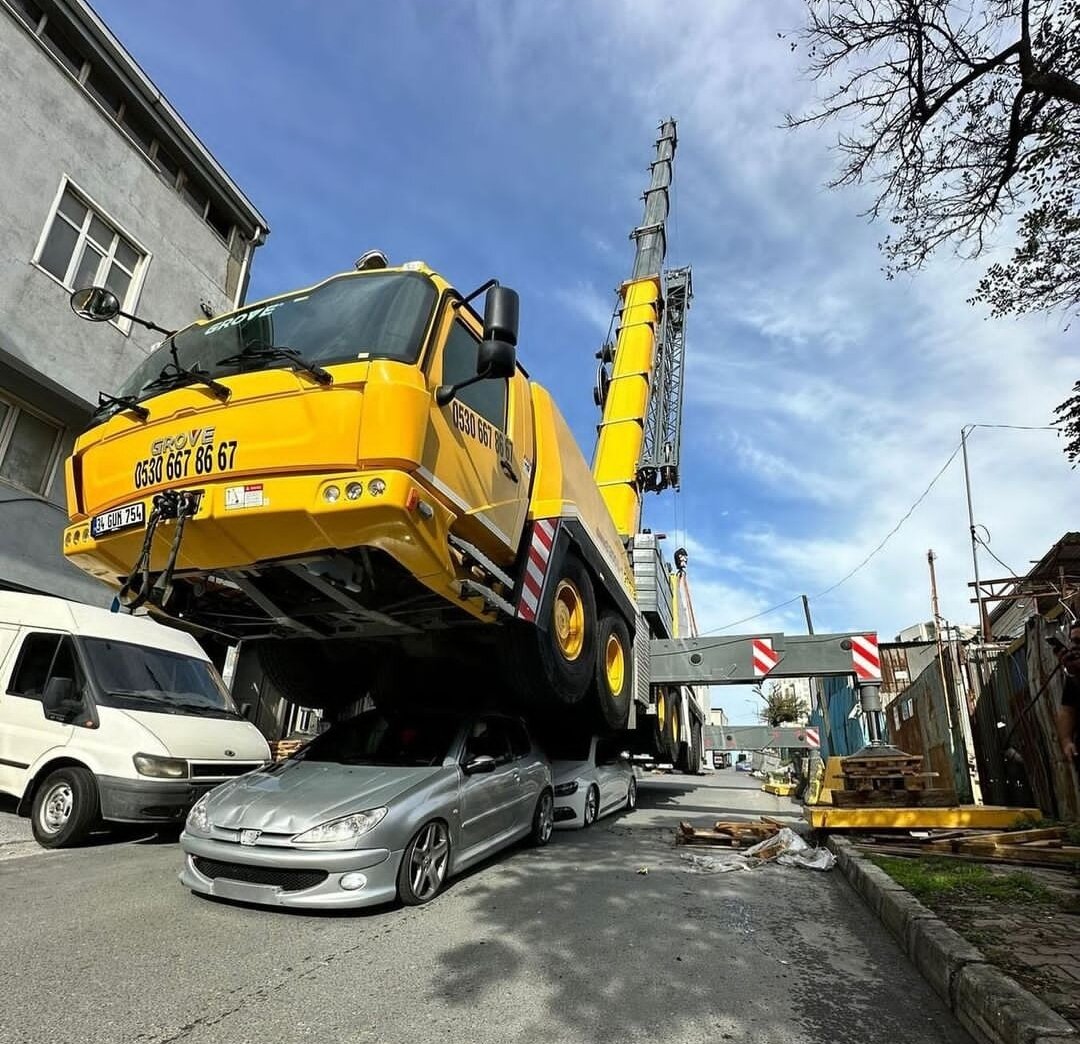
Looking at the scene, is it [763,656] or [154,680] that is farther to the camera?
[763,656]

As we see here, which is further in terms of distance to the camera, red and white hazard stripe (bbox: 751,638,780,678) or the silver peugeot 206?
red and white hazard stripe (bbox: 751,638,780,678)

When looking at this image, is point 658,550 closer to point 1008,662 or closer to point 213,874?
point 1008,662

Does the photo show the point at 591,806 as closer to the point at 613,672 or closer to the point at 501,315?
→ the point at 613,672

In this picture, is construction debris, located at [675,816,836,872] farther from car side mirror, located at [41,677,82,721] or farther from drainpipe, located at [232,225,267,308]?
drainpipe, located at [232,225,267,308]

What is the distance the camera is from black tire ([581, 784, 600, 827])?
26.9ft

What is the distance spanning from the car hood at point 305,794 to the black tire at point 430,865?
304 mm

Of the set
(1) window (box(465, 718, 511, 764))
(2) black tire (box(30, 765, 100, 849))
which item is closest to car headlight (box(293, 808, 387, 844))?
(1) window (box(465, 718, 511, 764))

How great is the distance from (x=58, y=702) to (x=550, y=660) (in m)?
4.60

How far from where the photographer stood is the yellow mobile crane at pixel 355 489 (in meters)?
3.67

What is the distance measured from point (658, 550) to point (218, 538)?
6.86 metres

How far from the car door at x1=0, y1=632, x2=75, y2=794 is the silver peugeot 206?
2642 millimetres

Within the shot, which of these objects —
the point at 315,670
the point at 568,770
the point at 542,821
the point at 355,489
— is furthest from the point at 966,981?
the point at 568,770

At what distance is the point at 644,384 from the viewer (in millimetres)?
13430

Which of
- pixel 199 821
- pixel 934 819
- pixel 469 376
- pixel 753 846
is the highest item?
pixel 469 376
